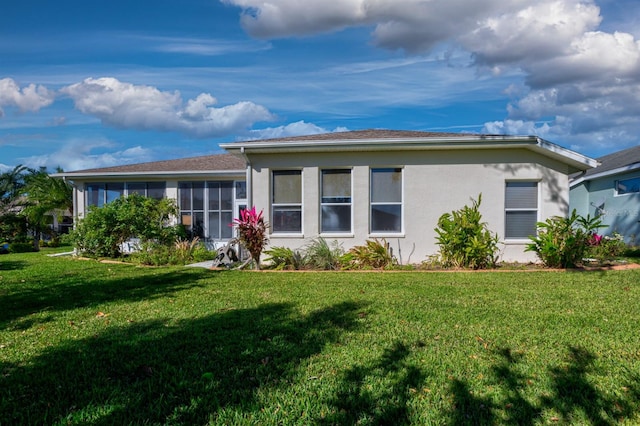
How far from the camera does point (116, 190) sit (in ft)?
55.0

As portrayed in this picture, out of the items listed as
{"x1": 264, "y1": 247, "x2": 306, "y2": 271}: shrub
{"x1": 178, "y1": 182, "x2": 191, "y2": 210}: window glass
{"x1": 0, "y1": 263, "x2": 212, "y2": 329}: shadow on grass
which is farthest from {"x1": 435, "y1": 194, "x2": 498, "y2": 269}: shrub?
{"x1": 178, "y1": 182, "x2": 191, "y2": 210}: window glass

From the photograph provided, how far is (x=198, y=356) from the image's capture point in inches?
164

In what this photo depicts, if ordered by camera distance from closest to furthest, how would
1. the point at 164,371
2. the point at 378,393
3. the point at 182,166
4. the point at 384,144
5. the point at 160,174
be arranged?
the point at 378,393
the point at 164,371
the point at 384,144
the point at 160,174
the point at 182,166

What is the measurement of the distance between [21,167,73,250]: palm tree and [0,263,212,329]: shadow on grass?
1239 centimetres

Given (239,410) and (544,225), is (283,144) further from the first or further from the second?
(239,410)

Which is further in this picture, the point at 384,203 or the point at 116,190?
the point at 116,190

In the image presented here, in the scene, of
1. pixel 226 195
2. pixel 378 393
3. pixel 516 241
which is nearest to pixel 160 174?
pixel 226 195

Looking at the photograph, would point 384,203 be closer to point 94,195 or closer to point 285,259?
point 285,259

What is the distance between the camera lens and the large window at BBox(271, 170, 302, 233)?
1180 cm

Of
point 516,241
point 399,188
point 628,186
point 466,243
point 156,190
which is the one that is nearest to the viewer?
point 466,243

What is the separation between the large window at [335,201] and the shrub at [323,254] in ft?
1.49

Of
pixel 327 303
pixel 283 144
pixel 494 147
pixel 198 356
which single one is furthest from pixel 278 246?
pixel 198 356

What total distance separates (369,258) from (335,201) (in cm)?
195

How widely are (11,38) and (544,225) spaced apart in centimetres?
1514
